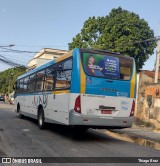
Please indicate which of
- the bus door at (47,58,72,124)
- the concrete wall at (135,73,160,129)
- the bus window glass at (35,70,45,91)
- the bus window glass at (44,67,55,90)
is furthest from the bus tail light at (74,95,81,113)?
the concrete wall at (135,73,160,129)

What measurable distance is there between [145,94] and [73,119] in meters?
13.5

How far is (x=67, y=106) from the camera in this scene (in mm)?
11344

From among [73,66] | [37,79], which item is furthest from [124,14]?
[73,66]

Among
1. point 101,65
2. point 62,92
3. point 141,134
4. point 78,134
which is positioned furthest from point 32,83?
point 101,65

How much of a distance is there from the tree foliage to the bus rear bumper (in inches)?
972

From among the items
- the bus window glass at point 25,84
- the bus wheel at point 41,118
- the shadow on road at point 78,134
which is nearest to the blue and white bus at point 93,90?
the shadow on road at point 78,134

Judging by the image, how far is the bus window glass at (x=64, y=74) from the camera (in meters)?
11.6

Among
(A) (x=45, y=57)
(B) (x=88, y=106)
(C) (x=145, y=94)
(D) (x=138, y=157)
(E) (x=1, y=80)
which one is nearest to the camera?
(D) (x=138, y=157)

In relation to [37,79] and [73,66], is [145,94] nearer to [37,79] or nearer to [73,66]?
[37,79]

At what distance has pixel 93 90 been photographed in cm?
1130

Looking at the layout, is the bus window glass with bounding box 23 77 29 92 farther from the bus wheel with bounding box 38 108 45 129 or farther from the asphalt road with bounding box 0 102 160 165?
the asphalt road with bounding box 0 102 160 165

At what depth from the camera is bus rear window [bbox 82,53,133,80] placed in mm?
11359

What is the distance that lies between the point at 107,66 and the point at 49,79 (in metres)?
3.33

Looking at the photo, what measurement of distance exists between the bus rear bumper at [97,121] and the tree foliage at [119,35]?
2469 centimetres
